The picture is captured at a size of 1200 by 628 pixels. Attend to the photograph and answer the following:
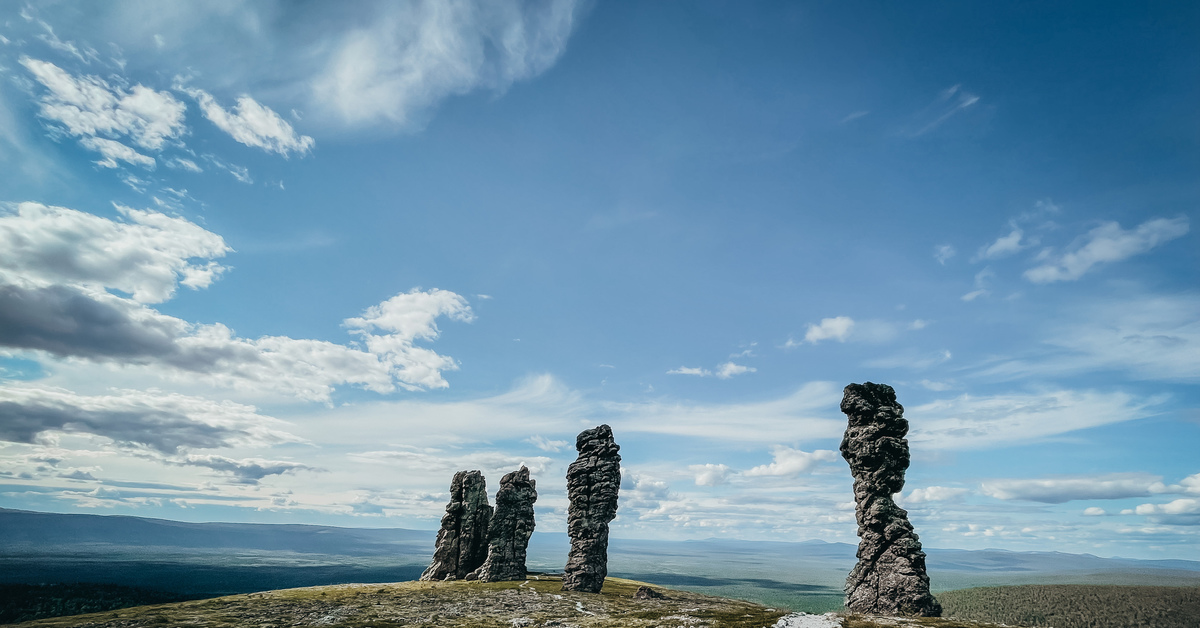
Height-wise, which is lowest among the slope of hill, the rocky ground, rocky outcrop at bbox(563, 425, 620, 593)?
the slope of hill

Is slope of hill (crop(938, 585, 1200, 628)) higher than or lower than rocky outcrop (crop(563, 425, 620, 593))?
lower

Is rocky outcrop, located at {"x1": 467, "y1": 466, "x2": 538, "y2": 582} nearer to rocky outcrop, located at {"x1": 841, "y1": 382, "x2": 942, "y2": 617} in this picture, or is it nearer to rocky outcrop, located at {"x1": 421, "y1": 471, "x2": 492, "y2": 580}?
rocky outcrop, located at {"x1": 421, "y1": 471, "x2": 492, "y2": 580}

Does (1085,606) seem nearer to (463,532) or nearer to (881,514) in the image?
(881,514)

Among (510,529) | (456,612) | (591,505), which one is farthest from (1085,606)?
(456,612)

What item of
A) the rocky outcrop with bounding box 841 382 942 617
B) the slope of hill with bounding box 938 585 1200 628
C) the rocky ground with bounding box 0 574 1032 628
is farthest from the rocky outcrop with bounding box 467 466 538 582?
the slope of hill with bounding box 938 585 1200 628

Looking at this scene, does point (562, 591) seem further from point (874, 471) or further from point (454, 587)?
point (874, 471)

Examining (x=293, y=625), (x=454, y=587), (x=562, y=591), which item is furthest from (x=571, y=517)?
(x=293, y=625)

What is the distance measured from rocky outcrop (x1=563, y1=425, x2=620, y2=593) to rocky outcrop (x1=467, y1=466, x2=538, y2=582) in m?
10.2

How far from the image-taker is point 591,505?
3821 inches

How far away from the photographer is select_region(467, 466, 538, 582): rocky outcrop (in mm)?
98625

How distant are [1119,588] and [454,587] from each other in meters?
130

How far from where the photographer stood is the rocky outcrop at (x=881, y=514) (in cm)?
5916

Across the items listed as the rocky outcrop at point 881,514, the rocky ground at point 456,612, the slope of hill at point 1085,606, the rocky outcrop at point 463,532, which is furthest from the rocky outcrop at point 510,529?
the slope of hill at point 1085,606

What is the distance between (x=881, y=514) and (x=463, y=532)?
7530 cm
